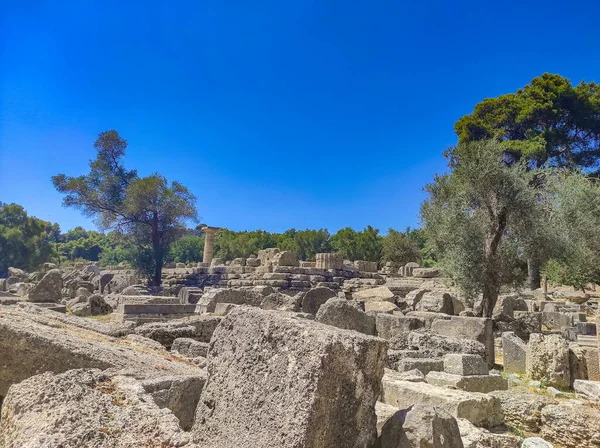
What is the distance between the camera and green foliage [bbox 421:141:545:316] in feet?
44.4

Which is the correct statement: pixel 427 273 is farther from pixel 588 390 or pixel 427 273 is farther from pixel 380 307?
pixel 588 390

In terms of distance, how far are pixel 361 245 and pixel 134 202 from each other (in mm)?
24183

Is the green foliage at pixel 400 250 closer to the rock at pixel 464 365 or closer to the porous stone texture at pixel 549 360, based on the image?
the porous stone texture at pixel 549 360

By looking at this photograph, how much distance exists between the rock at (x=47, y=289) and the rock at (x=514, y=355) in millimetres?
11198

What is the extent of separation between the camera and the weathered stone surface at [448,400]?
13.2 feet

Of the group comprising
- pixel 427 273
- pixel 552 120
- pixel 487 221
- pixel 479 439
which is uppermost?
pixel 552 120

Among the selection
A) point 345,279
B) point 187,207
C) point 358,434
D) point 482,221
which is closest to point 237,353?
point 358,434

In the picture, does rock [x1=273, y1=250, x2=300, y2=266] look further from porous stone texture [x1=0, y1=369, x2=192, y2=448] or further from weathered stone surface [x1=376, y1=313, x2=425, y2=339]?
porous stone texture [x1=0, y1=369, x2=192, y2=448]

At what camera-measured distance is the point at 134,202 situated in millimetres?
27656

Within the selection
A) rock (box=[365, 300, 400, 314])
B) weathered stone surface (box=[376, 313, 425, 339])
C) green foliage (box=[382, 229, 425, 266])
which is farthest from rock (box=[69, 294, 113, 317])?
green foliage (box=[382, 229, 425, 266])

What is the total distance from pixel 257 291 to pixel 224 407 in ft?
33.8

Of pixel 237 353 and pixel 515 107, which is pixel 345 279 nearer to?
pixel 515 107

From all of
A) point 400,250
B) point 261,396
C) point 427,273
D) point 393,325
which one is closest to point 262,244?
point 400,250

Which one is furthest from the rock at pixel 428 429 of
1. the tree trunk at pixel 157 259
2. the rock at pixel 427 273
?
the tree trunk at pixel 157 259
